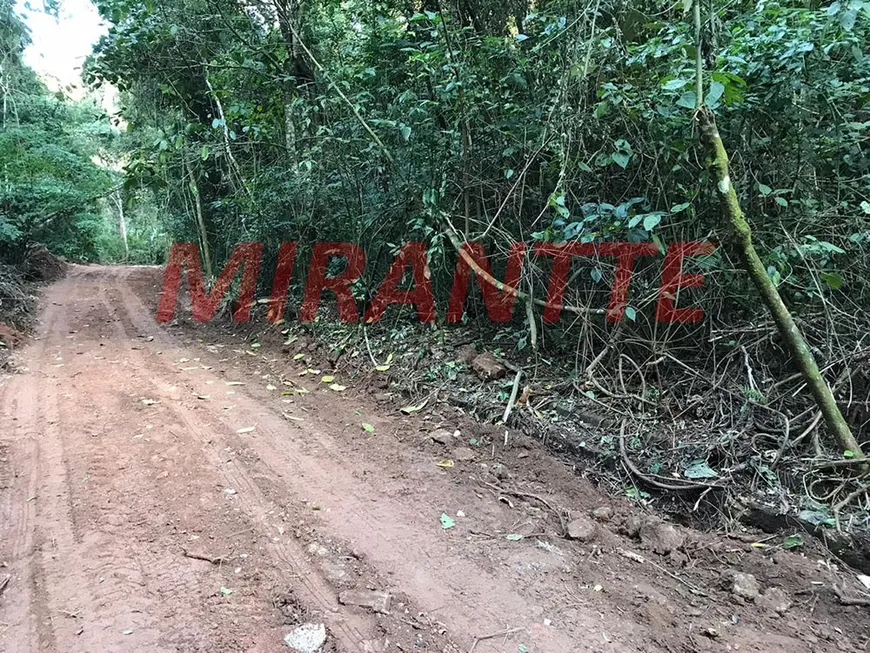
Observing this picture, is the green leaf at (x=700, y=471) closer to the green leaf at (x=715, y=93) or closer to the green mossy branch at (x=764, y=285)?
the green mossy branch at (x=764, y=285)

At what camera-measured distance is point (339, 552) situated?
2.64 m

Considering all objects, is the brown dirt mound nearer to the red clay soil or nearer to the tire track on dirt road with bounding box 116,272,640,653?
the red clay soil

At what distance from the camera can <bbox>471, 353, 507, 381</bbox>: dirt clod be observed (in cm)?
449

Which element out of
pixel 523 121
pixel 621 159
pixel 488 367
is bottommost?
pixel 488 367

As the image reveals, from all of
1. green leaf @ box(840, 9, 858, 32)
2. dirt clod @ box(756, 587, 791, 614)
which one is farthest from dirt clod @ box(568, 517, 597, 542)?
green leaf @ box(840, 9, 858, 32)

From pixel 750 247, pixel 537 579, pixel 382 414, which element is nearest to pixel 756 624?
pixel 537 579

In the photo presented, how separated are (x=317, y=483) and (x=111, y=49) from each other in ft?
22.8

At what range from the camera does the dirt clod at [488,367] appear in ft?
14.7

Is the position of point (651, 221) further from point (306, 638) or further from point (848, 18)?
point (306, 638)

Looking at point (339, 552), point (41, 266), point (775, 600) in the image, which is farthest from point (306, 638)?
point (41, 266)

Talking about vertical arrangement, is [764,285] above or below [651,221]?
below

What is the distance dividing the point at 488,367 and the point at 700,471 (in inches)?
76.5

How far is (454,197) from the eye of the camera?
17.5ft

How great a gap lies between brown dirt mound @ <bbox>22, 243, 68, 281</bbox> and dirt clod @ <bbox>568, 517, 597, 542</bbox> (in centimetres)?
1485
